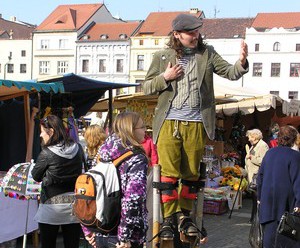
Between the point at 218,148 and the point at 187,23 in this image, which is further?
the point at 218,148

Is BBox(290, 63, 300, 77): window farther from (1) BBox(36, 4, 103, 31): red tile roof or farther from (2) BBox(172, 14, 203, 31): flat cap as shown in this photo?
(2) BBox(172, 14, 203, 31): flat cap

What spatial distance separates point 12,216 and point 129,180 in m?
→ 3.39

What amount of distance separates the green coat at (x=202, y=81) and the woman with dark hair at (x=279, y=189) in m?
1.80

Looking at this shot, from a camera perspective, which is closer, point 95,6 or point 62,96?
point 62,96

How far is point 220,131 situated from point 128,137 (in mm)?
10791

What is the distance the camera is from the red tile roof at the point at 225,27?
186 ft

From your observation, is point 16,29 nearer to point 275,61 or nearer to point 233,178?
point 275,61

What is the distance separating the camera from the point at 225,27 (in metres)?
58.2

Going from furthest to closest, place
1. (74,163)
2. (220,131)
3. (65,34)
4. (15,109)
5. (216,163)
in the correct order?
(65,34) < (220,131) < (216,163) < (15,109) < (74,163)

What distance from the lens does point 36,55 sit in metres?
64.4

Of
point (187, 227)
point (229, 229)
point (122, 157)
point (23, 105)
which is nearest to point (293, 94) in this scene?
point (229, 229)

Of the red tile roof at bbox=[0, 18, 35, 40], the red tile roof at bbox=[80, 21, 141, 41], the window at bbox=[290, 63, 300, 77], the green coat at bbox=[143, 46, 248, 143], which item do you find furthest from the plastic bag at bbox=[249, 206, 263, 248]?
the red tile roof at bbox=[0, 18, 35, 40]

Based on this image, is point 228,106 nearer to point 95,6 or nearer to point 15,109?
point 15,109

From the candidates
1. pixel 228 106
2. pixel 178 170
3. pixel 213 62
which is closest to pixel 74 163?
pixel 178 170
